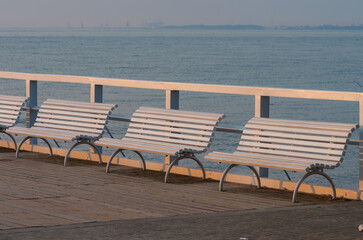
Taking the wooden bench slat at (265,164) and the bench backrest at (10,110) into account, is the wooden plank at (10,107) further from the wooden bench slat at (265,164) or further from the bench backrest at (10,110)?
the wooden bench slat at (265,164)

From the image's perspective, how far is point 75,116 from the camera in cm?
959

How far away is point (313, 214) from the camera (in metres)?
6.16

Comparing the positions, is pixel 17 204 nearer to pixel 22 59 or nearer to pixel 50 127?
pixel 50 127

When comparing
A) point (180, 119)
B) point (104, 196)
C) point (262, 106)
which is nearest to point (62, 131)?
point (180, 119)

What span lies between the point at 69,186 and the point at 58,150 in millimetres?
2361

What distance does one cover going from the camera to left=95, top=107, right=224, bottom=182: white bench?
773 centimetres

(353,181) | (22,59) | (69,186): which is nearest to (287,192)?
(69,186)

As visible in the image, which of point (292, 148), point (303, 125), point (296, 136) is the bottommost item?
point (292, 148)

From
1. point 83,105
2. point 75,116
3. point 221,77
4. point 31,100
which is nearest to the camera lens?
point 83,105

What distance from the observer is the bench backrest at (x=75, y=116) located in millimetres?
8906

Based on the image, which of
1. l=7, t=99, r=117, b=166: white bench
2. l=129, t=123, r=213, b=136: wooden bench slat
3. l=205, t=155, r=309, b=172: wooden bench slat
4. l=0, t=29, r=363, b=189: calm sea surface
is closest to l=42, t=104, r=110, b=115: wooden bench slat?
l=7, t=99, r=117, b=166: white bench

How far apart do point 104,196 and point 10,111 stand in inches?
141

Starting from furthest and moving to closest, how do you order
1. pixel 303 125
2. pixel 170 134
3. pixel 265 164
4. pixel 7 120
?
pixel 7 120
pixel 170 134
pixel 303 125
pixel 265 164

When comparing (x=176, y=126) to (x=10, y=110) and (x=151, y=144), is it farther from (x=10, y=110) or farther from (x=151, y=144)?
(x=10, y=110)
